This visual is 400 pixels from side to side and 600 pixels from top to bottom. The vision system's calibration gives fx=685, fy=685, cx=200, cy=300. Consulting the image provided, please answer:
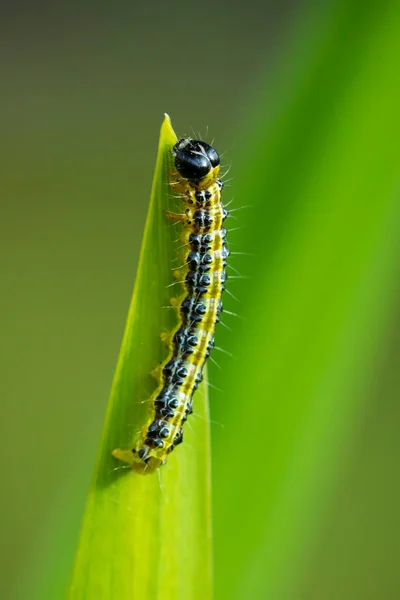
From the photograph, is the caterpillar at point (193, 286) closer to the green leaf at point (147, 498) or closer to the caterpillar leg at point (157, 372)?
the caterpillar leg at point (157, 372)

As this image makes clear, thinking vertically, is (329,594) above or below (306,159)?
below

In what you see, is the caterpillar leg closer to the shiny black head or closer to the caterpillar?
the caterpillar

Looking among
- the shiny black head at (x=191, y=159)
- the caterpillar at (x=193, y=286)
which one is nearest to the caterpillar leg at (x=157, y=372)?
the caterpillar at (x=193, y=286)

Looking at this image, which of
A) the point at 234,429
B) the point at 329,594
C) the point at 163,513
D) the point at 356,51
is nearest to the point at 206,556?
the point at 163,513

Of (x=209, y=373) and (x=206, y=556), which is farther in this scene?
(x=209, y=373)

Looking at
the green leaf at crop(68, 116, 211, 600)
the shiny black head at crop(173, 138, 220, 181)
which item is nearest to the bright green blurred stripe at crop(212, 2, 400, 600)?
the green leaf at crop(68, 116, 211, 600)

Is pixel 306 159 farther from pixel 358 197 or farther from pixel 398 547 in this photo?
pixel 398 547

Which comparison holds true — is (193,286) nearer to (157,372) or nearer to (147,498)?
(157,372)
